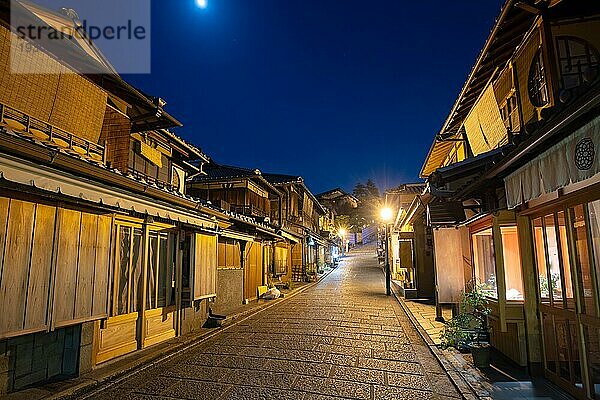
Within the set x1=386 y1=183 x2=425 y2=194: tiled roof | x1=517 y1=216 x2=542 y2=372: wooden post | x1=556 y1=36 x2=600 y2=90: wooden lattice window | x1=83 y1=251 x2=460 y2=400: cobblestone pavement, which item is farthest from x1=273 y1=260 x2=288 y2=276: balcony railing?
x1=556 y1=36 x2=600 y2=90: wooden lattice window

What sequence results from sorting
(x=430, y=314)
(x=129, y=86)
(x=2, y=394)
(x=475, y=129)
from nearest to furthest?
(x=2, y=394), (x=129, y=86), (x=475, y=129), (x=430, y=314)

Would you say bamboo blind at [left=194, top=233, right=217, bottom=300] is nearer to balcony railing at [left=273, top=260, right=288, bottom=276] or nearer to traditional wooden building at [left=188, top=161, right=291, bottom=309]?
traditional wooden building at [left=188, top=161, right=291, bottom=309]

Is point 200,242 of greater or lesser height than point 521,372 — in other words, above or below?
above

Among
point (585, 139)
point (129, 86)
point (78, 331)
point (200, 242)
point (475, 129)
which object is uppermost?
point (129, 86)

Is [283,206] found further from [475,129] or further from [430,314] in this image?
[475,129]

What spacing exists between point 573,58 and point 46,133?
11.1m

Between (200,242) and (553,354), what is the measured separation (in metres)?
8.96

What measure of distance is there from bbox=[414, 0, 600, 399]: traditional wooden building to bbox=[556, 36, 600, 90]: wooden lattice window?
0.02 metres

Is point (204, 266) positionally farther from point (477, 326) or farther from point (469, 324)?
point (477, 326)

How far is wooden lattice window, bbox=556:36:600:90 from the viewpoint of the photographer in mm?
6594

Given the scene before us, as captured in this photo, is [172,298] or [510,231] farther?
[172,298]

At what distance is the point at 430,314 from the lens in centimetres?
1365

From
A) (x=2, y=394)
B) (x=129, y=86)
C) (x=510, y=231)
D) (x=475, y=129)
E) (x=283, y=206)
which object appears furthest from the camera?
(x=283, y=206)

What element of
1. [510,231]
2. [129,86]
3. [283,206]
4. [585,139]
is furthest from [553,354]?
[283,206]
